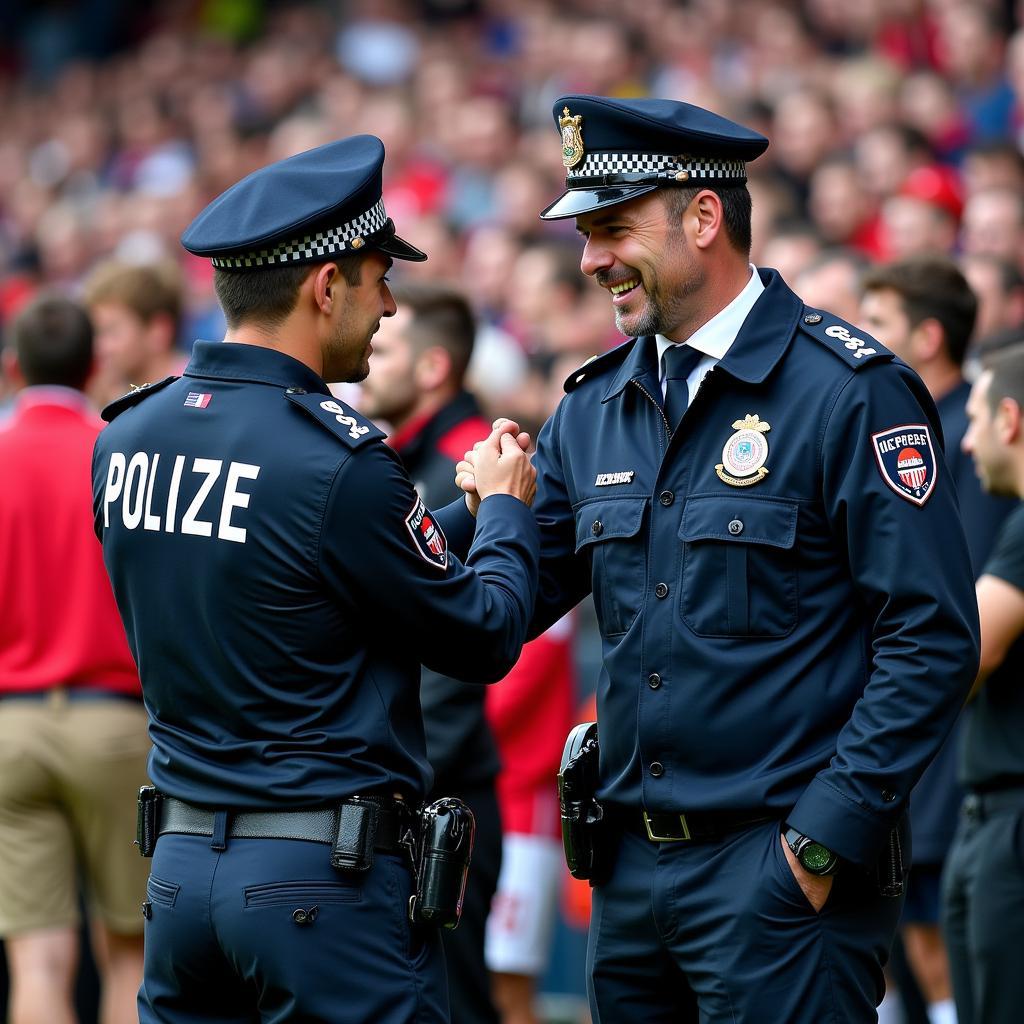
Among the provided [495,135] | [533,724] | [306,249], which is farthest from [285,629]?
[495,135]

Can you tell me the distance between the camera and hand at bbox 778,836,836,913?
10.7ft

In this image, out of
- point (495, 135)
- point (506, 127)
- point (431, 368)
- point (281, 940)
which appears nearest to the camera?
point (281, 940)

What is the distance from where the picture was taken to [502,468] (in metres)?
3.66

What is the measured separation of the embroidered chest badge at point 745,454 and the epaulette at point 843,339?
20cm

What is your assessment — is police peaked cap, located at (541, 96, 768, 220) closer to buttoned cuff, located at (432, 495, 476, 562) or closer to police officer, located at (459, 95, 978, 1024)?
police officer, located at (459, 95, 978, 1024)

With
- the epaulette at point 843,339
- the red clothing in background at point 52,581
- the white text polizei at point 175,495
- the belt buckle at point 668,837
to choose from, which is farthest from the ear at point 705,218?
the red clothing in background at point 52,581

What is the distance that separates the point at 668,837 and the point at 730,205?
1.28 metres

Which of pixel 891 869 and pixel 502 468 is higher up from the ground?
pixel 502 468

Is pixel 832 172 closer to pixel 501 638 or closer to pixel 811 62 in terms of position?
pixel 811 62

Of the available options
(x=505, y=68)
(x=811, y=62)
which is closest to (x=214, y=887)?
(x=811, y=62)

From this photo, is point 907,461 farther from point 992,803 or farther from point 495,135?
point 495,135

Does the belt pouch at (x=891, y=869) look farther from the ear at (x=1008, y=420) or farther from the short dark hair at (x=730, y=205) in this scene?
the ear at (x=1008, y=420)

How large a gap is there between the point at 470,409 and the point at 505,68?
882cm

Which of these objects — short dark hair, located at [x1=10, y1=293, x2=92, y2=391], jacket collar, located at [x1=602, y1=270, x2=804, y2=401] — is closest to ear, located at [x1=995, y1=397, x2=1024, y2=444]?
jacket collar, located at [x1=602, y1=270, x2=804, y2=401]
